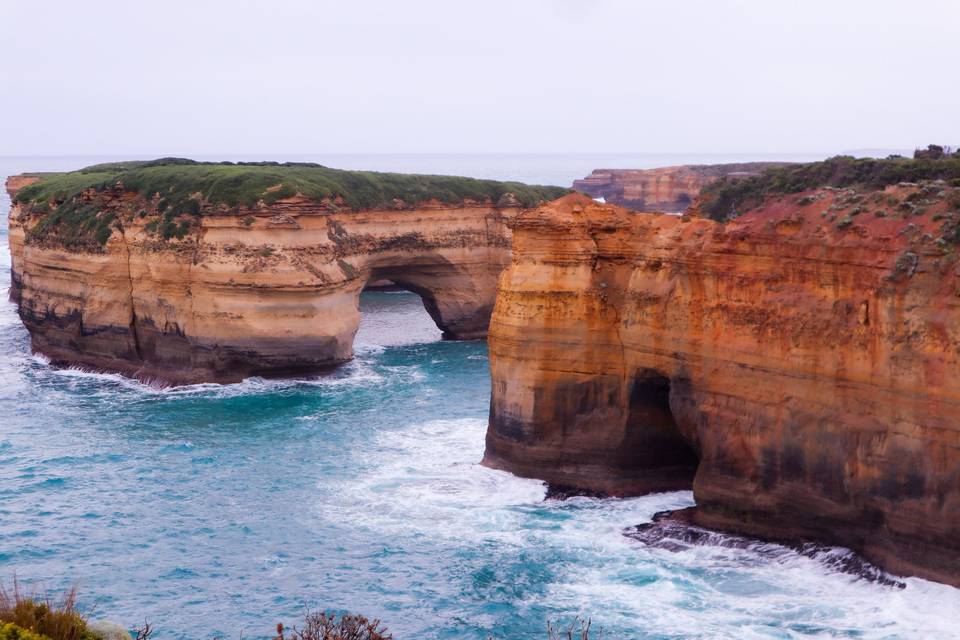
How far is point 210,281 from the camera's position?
41.7 meters

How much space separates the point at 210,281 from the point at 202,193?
4.56 m

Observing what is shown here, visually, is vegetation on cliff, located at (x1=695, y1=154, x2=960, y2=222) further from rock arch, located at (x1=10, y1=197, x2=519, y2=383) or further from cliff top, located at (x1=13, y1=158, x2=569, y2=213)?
cliff top, located at (x1=13, y1=158, x2=569, y2=213)

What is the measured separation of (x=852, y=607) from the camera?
788 inches

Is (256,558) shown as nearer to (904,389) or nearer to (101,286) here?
(904,389)

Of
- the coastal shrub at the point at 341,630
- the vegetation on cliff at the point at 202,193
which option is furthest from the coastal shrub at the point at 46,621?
the vegetation on cliff at the point at 202,193

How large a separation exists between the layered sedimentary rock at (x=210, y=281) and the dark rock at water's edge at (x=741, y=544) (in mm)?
20916

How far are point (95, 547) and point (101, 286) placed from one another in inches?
868

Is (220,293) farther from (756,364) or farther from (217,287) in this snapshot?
(756,364)

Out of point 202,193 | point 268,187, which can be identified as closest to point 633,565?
point 268,187

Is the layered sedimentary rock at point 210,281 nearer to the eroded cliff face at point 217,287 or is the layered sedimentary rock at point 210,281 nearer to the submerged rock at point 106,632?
the eroded cliff face at point 217,287

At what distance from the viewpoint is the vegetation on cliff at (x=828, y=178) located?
82.3 feet

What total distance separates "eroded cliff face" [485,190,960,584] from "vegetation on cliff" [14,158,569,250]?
18889 millimetres

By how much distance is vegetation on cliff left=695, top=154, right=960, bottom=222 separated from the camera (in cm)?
2509

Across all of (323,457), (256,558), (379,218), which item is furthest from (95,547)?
(379,218)
